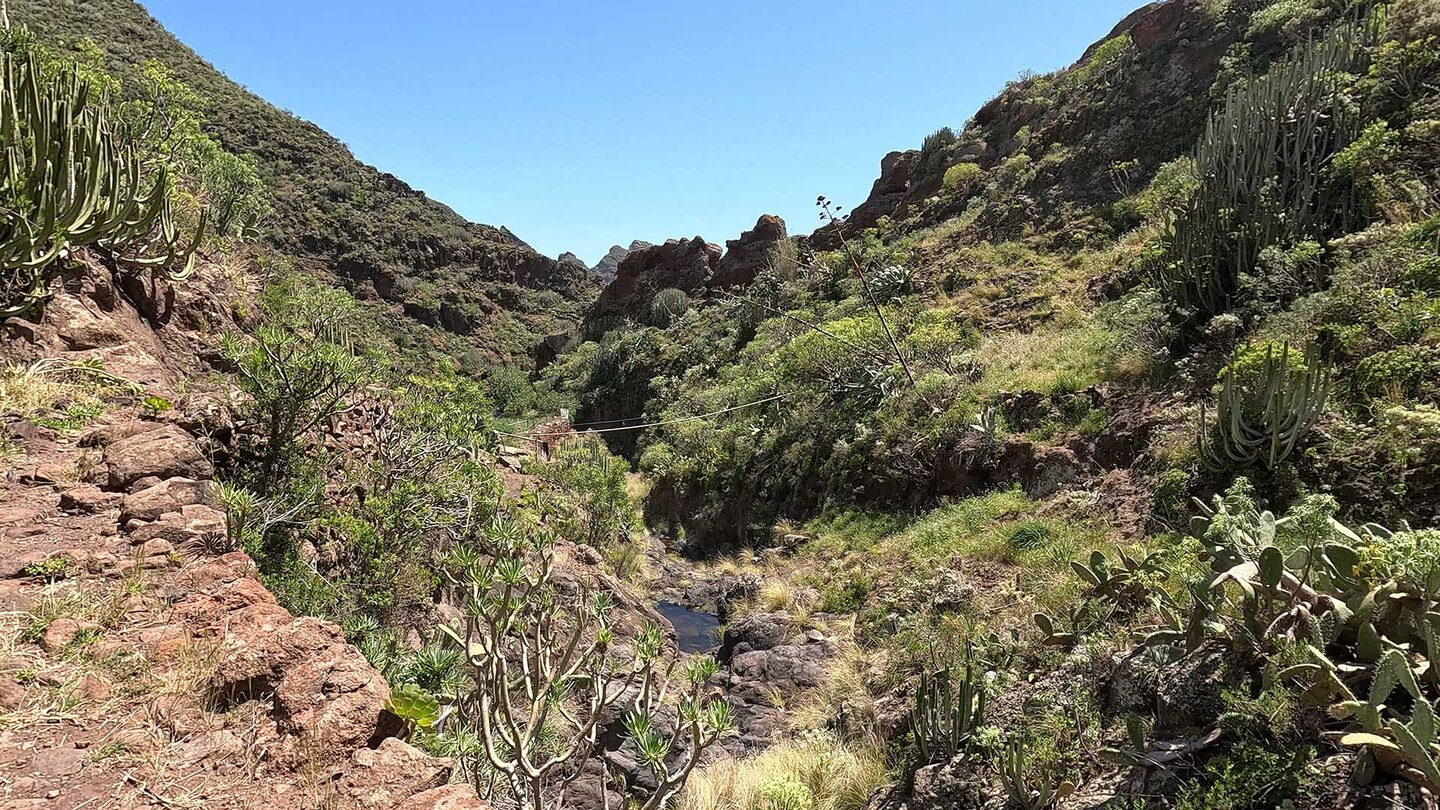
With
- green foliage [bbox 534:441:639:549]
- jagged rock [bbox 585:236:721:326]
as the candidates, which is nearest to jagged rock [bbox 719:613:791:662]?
green foliage [bbox 534:441:639:549]

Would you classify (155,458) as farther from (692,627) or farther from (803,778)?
(692,627)

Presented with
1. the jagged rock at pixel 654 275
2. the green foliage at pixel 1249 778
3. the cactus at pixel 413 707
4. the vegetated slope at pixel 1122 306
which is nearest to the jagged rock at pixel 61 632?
the cactus at pixel 413 707

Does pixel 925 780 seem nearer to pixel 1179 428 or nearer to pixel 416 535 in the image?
pixel 416 535

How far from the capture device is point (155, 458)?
3.87 metres

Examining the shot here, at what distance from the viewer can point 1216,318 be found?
25.6ft

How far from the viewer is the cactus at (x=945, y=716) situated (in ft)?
14.5

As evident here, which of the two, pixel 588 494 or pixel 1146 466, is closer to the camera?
pixel 1146 466

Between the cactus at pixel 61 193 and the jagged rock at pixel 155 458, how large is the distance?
4.72 ft

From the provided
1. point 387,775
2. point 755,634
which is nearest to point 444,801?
point 387,775

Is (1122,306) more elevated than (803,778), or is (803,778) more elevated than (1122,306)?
(1122,306)

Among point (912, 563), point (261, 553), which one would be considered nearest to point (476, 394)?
point (261, 553)

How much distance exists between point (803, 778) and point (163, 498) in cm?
468

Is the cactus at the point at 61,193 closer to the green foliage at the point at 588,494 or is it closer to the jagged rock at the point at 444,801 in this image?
the jagged rock at the point at 444,801

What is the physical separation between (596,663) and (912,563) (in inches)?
230
